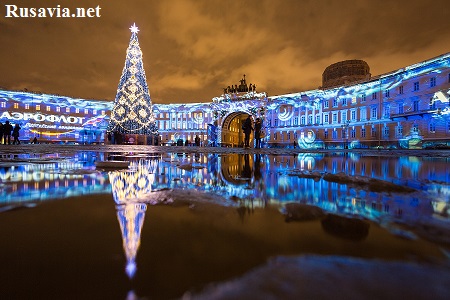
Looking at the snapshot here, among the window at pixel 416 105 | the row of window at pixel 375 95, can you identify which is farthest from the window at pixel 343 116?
→ the window at pixel 416 105

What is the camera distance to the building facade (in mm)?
27391

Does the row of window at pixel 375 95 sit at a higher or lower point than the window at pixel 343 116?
higher

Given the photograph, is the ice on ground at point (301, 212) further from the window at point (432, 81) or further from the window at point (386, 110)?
the window at point (386, 110)

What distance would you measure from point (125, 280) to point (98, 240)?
338mm

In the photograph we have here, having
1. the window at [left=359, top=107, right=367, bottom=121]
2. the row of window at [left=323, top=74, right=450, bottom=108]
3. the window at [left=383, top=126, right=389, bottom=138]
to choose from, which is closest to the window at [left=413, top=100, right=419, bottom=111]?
the row of window at [left=323, top=74, right=450, bottom=108]

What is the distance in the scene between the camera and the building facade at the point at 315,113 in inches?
1078

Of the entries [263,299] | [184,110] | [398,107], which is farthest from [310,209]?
[184,110]

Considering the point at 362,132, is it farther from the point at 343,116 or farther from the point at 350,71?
the point at 350,71

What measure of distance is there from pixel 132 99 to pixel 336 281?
28412 mm

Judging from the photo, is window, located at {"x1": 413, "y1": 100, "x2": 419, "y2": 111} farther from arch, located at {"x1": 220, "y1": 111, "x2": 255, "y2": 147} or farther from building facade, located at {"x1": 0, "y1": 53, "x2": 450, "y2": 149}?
arch, located at {"x1": 220, "y1": 111, "x2": 255, "y2": 147}

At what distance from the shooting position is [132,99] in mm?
26078

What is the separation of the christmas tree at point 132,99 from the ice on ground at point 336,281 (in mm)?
28260

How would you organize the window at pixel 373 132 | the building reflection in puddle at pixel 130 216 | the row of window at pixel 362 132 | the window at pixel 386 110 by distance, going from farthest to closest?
the window at pixel 373 132 → the window at pixel 386 110 → the row of window at pixel 362 132 → the building reflection in puddle at pixel 130 216

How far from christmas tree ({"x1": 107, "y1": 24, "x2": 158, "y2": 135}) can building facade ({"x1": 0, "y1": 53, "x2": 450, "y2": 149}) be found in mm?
12206
